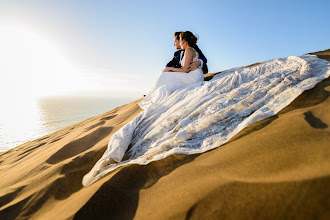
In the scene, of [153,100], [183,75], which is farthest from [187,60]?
[153,100]

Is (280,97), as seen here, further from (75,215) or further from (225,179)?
(75,215)

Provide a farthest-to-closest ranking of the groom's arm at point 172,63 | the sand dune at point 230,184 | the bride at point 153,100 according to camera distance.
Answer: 1. the groom's arm at point 172,63
2. the bride at point 153,100
3. the sand dune at point 230,184

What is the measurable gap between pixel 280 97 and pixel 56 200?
7.92ft

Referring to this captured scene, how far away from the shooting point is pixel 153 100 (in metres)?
2.85

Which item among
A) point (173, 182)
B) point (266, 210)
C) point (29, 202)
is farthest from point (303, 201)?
point (29, 202)

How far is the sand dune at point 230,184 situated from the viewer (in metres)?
0.71

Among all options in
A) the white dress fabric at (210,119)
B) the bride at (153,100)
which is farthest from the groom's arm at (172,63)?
the white dress fabric at (210,119)

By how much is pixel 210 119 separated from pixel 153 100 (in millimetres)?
1556

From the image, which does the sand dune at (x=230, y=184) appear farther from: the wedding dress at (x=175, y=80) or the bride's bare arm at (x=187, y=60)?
the bride's bare arm at (x=187, y=60)

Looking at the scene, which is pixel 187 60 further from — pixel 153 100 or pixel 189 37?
pixel 153 100

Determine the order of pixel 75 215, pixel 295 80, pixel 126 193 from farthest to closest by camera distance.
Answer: pixel 295 80 → pixel 126 193 → pixel 75 215

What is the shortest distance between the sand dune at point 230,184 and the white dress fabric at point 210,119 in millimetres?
82

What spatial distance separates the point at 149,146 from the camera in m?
1.62

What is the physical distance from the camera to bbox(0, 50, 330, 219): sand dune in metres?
0.71
